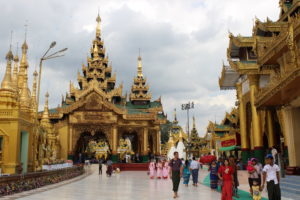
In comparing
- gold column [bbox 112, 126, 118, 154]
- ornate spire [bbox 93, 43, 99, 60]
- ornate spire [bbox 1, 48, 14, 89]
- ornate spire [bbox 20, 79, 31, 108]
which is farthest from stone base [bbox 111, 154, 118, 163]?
ornate spire [bbox 1, 48, 14, 89]

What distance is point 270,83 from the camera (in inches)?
533

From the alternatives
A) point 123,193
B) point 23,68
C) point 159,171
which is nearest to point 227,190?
point 123,193

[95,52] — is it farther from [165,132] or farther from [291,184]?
[291,184]

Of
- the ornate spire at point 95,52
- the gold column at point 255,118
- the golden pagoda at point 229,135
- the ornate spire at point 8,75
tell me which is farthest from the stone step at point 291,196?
the ornate spire at point 95,52

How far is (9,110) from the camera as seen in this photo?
13.5 meters

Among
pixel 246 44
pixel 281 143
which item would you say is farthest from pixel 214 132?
pixel 281 143

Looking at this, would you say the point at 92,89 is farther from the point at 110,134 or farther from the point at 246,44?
the point at 246,44

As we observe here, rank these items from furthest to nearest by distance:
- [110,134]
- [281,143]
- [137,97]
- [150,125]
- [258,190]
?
1. [137,97]
2. [150,125]
3. [110,134]
4. [281,143]
5. [258,190]

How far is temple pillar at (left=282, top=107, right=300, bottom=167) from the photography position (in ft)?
49.0

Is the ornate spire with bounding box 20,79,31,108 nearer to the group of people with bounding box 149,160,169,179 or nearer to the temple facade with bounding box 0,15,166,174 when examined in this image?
the temple facade with bounding box 0,15,166,174

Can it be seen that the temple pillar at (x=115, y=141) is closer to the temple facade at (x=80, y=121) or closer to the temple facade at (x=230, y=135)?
the temple facade at (x=80, y=121)

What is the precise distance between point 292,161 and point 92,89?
81.5ft

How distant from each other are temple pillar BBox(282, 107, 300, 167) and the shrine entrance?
24.8m

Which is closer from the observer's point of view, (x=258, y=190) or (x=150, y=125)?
(x=258, y=190)
